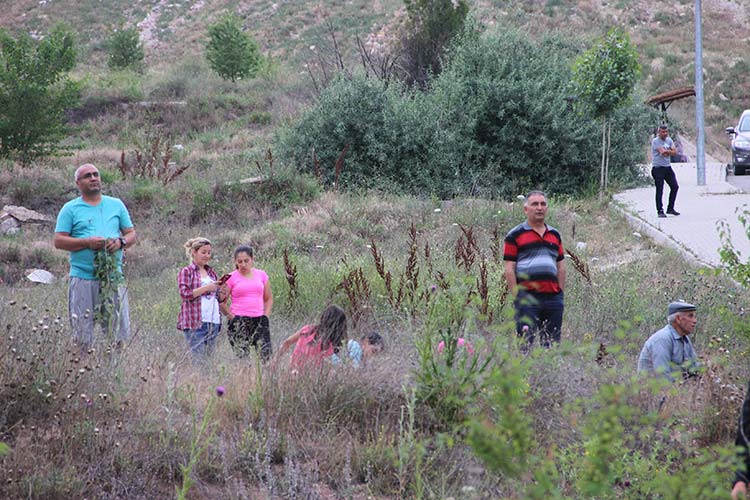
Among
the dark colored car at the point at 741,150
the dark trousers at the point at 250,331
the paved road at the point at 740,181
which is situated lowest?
the paved road at the point at 740,181

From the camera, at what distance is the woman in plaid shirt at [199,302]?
7977mm

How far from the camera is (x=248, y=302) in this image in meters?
8.33

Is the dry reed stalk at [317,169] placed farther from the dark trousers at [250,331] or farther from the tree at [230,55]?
the tree at [230,55]

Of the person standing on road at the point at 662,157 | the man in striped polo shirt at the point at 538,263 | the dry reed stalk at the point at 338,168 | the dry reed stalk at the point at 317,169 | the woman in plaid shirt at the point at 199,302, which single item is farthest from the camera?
the dry reed stalk at the point at 317,169

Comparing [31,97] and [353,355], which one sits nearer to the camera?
[353,355]

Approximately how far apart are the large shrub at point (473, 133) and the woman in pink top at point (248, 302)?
495 inches

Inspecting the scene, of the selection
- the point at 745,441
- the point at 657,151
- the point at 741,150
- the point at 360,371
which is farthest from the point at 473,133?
the point at 745,441

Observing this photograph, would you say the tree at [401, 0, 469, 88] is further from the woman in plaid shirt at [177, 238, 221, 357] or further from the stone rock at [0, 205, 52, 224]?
the woman in plaid shirt at [177, 238, 221, 357]

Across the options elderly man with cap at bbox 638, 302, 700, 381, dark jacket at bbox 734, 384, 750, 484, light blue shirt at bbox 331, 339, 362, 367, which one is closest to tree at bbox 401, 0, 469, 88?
elderly man with cap at bbox 638, 302, 700, 381

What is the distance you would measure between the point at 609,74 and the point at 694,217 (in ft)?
12.4

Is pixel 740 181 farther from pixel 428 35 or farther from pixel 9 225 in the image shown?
pixel 9 225

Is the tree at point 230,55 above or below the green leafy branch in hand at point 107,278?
below

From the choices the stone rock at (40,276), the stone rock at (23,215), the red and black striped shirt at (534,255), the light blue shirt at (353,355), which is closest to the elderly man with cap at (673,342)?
the red and black striped shirt at (534,255)

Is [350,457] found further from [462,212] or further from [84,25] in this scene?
[84,25]
